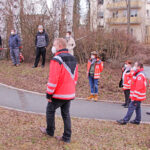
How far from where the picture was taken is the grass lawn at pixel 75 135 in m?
4.80

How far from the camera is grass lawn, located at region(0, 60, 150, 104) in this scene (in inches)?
397

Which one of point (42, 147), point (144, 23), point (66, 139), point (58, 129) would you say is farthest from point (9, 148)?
point (144, 23)

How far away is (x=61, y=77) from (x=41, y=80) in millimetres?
6584

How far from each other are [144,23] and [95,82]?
1622 inches

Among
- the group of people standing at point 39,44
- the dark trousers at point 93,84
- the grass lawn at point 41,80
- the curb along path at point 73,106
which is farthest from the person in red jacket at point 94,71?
the group of people standing at point 39,44

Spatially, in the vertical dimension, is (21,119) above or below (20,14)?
below

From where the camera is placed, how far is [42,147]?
15.3 feet

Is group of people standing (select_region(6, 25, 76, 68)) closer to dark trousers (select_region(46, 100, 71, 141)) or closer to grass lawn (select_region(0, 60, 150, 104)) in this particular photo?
grass lawn (select_region(0, 60, 150, 104))

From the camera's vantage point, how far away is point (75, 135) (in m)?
5.54

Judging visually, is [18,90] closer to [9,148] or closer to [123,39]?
[9,148]

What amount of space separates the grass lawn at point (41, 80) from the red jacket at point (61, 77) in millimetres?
5026

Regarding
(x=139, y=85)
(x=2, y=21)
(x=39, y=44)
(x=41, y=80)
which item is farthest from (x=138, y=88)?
(x=2, y=21)

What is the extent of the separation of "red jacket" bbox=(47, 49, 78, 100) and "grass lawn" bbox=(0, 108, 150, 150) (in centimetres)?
95

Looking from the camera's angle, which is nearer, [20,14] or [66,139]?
[66,139]
